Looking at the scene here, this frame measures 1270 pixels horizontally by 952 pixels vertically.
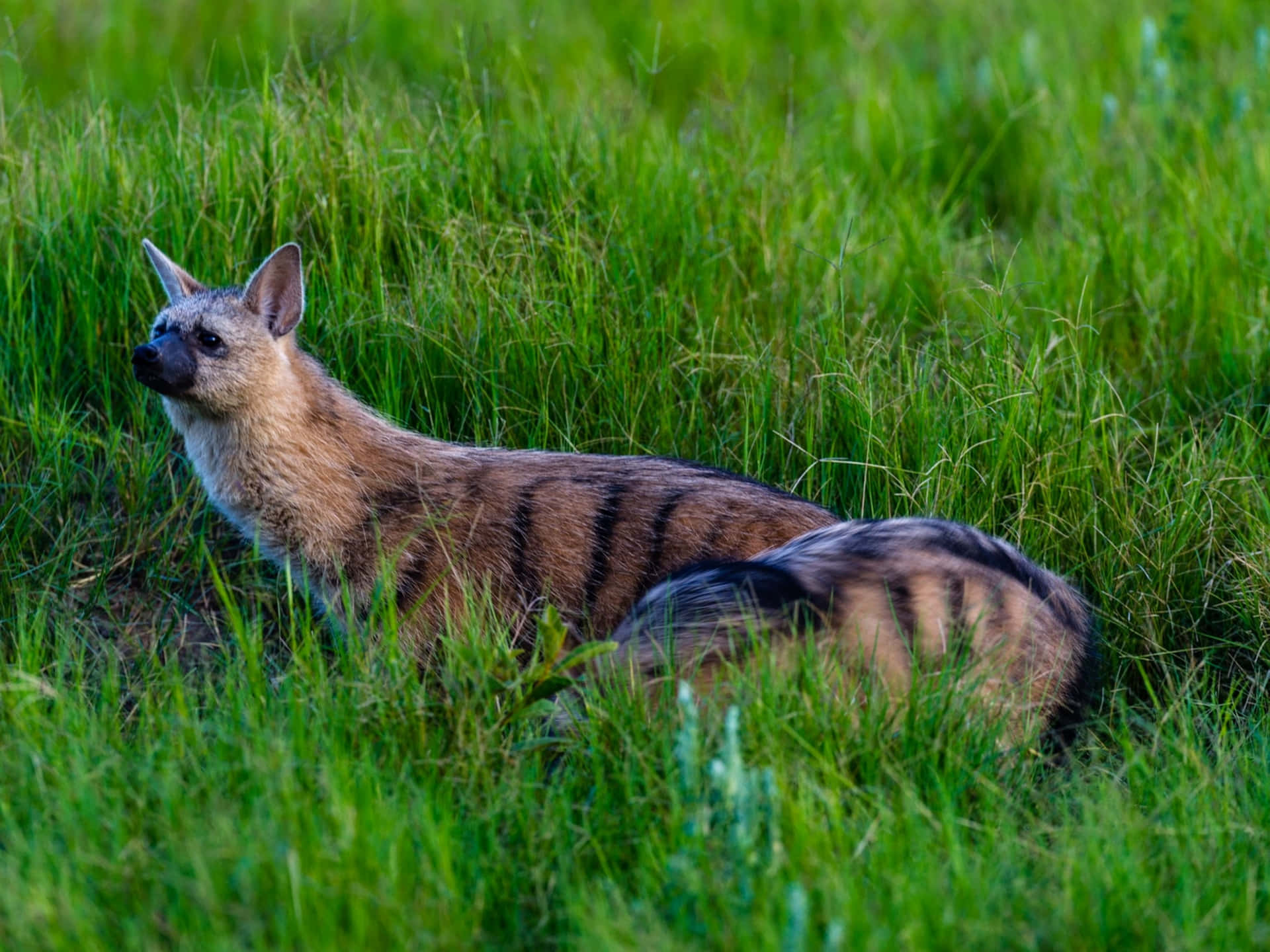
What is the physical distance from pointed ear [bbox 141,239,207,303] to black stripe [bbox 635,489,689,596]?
1651 millimetres

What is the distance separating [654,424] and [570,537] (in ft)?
2.47

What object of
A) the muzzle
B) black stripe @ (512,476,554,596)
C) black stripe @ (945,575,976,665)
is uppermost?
the muzzle

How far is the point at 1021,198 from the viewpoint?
6.67 m

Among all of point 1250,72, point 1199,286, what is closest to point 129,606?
point 1199,286

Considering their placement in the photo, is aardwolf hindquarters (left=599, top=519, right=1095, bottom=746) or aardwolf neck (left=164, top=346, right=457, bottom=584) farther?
aardwolf neck (left=164, top=346, right=457, bottom=584)

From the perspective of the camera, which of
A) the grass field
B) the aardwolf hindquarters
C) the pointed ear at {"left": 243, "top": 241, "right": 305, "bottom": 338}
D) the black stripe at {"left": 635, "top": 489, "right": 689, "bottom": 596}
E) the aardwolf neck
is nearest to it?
the grass field

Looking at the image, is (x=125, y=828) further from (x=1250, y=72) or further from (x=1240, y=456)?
(x=1250, y=72)

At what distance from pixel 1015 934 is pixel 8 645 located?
2.82 meters

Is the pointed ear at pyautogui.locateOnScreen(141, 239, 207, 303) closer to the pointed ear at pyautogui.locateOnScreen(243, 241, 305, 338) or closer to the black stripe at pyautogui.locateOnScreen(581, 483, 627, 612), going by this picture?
the pointed ear at pyautogui.locateOnScreen(243, 241, 305, 338)

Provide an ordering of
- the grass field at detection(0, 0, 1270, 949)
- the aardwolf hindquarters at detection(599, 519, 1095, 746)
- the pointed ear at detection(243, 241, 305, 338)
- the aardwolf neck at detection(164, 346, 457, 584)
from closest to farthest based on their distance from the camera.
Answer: the grass field at detection(0, 0, 1270, 949) → the aardwolf hindquarters at detection(599, 519, 1095, 746) → the aardwolf neck at detection(164, 346, 457, 584) → the pointed ear at detection(243, 241, 305, 338)

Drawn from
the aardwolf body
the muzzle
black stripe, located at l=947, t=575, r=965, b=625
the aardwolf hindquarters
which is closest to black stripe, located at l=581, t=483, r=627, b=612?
the aardwolf body

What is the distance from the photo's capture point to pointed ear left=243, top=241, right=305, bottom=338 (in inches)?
182

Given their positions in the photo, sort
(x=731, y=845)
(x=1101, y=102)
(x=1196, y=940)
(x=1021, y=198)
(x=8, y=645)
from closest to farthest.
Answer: (x=1196, y=940) < (x=731, y=845) < (x=8, y=645) < (x=1021, y=198) < (x=1101, y=102)

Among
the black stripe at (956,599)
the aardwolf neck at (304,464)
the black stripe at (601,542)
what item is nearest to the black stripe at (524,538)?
the black stripe at (601,542)
